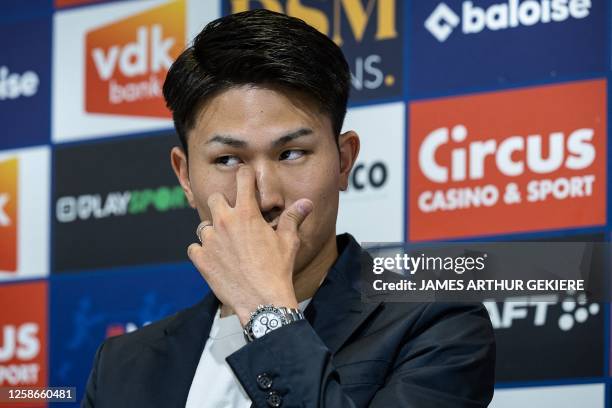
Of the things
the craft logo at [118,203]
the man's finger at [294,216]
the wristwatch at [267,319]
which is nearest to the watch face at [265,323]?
the wristwatch at [267,319]

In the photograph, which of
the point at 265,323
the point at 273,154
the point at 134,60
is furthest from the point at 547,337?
the point at 134,60

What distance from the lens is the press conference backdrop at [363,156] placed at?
2.68 meters

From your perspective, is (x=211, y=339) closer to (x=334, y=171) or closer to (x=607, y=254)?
(x=334, y=171)

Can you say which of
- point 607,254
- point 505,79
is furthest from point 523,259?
point 505,79

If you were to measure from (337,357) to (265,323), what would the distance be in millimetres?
227

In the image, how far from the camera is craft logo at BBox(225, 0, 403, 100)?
294 centimetres

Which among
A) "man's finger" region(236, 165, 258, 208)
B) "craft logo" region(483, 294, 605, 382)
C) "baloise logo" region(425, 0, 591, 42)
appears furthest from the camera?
"baloise logo" region(425, 0, 591, 42)

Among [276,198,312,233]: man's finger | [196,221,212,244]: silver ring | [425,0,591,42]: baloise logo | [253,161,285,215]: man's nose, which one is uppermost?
[425,0,591,42]: baloise logo

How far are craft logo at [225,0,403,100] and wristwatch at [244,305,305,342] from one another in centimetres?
120

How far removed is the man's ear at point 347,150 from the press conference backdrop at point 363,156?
2.14 ft

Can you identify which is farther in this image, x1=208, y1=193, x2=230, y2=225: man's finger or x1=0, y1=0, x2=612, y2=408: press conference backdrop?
x1=0, y1=0, x2=612, y2=408: press conference backdrop

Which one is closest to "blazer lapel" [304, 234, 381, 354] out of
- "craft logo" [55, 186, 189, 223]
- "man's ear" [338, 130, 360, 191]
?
"man's ear" [338, 130, 360, 191]

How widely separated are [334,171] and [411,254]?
360 mm

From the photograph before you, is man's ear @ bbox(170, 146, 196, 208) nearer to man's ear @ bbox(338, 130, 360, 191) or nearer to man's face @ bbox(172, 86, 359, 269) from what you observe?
man's face @ bbox(172, 86, 359, 269)
